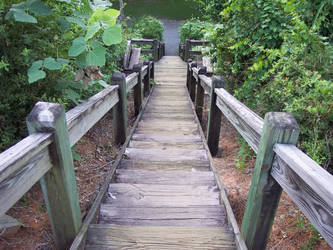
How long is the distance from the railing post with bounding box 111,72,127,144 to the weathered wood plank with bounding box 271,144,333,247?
7.21ft

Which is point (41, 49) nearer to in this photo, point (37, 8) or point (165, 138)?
point (37, 8)

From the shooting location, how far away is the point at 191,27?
13672 millimetres

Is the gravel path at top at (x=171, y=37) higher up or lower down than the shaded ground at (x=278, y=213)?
higher up

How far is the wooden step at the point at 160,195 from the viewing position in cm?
198

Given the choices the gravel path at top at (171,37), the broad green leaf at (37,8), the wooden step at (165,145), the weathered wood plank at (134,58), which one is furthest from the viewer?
the gravel path at top at (171,37)

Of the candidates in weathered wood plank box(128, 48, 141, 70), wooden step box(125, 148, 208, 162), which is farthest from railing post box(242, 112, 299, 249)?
weathered wood plank box(128, 48, 141, 70)

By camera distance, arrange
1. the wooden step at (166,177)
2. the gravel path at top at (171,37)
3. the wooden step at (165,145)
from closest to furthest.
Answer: the wooden step at (166,177) < the wooden step at (165,145) < the gravel path at top at (171,37)

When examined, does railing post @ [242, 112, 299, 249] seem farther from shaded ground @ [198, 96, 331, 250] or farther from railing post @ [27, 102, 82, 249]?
railing post @ [27, 102, 82, 249]

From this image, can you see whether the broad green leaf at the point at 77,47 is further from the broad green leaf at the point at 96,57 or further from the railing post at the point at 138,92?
the railing post at the point at 138,92

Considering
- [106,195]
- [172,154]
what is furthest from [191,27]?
[106,195]

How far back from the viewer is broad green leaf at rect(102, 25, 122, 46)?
5.05ft

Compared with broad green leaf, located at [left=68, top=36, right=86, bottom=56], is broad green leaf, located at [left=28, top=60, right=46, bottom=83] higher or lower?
lower

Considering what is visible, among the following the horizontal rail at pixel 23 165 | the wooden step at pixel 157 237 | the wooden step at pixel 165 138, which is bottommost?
the wooden step at pixel 165 138

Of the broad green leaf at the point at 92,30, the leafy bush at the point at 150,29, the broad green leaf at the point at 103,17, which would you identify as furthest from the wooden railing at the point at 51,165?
the leafy bush at the point at 150,29
